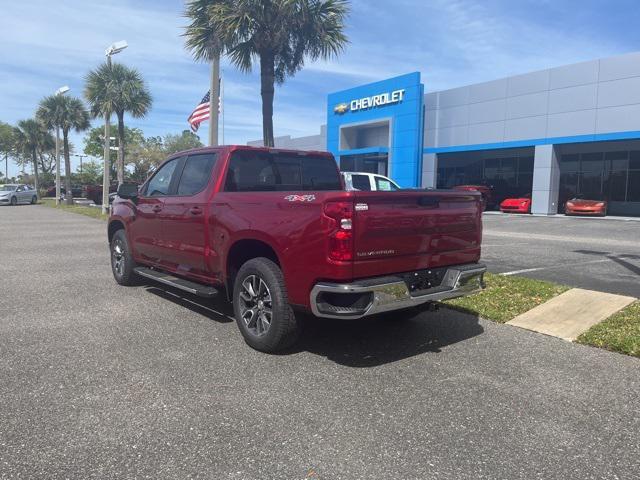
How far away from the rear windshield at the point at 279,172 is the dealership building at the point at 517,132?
24300mm

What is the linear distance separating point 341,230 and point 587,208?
26.2 metres

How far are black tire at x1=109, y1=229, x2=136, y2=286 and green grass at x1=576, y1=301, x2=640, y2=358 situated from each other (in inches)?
232

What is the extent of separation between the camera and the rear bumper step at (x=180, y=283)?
5.27 m

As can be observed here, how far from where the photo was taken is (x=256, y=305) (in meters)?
4.72

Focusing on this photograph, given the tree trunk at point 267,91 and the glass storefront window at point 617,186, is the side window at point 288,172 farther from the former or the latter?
the glass storefront window at point 617,186

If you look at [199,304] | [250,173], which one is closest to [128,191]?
[199,304]

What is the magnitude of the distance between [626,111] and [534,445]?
2680 centimetres

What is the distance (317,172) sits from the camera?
6.10 metres

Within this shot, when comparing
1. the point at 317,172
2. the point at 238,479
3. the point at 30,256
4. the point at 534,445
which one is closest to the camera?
the point at 238,479

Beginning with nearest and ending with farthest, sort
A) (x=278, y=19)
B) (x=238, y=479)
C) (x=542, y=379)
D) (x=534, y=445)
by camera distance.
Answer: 1. (x=238, y=479)
2. (x=534, y=445)
3. (x=542, y=379)
4. (x=278, y=19)

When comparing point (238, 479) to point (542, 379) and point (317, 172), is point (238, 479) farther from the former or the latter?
point (317, 172)

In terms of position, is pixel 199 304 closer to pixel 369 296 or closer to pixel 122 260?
pixel 122 260

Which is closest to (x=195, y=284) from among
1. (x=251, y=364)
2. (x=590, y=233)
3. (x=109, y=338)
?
(x=109, y=338)

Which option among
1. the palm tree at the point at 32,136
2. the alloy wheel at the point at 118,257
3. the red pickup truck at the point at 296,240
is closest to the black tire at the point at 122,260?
the alloy wheel at the point at 118,257
